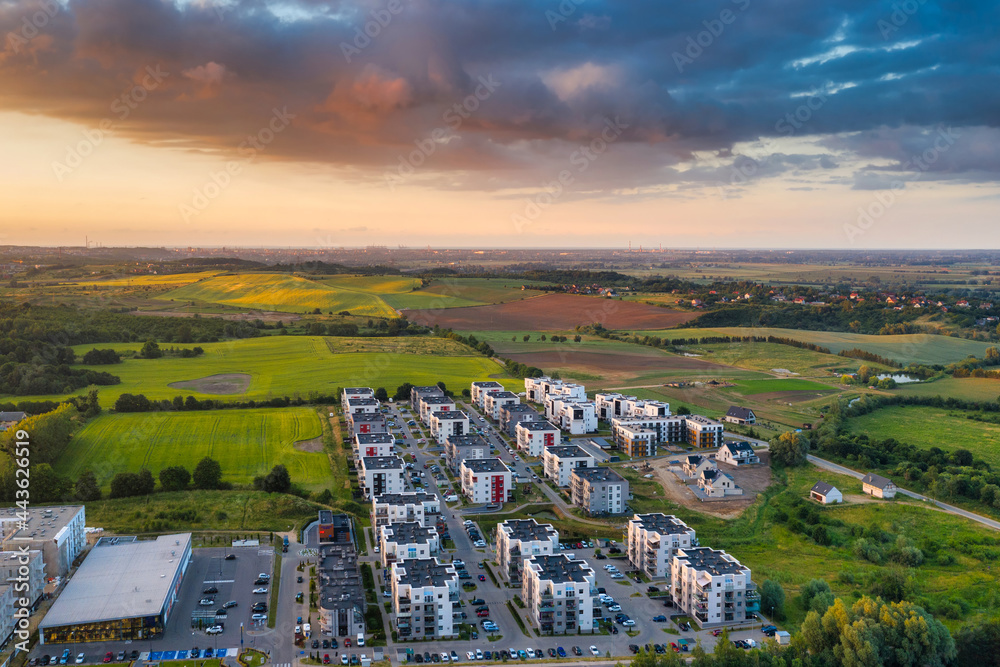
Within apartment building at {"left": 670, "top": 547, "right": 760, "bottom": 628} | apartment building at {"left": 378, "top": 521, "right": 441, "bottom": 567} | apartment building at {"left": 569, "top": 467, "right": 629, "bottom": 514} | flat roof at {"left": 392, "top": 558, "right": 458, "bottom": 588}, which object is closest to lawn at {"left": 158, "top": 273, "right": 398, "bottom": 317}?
apartment building at {"left": 569, "top": 467, "right": 629, "bottom": 514}

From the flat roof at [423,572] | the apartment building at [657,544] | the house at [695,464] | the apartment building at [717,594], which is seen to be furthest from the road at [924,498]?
the flat roof at [423,572]

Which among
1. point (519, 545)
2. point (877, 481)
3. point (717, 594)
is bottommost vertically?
point (877, 481)

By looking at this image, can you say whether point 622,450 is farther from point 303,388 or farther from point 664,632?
point 303,388

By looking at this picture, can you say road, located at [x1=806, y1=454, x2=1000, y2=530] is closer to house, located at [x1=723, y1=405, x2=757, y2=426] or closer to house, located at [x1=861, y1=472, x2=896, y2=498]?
house, located at [x1=861, y1=472, x2=896, y2=498]

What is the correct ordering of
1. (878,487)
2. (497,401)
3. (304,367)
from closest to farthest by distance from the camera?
(878,487) → (497,401) → (304,367)

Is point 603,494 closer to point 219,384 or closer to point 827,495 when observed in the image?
point 827,495

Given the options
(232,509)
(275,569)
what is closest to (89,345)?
(232,509)

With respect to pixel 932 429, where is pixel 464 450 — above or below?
above

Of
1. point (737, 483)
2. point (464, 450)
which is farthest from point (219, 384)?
point (737, 483)
